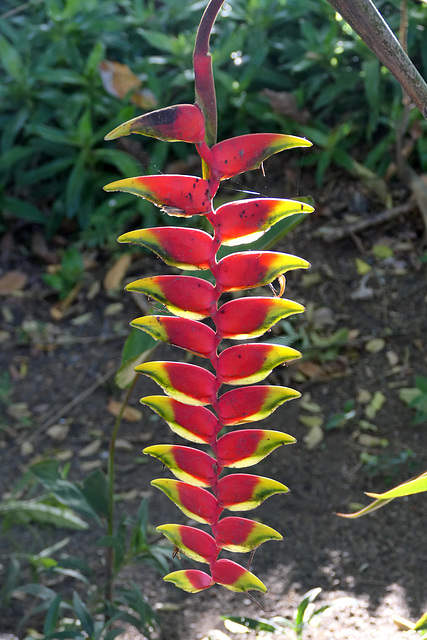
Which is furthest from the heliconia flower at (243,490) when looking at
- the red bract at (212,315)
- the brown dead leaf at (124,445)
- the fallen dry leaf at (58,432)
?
the fallen dry leaf at (58,432)

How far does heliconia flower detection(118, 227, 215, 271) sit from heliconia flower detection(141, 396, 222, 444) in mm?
105

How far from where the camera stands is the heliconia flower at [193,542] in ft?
1.74

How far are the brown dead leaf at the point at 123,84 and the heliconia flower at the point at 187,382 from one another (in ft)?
7.20

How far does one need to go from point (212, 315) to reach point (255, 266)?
1.8 inches

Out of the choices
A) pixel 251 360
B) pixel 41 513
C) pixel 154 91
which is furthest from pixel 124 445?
pixel 251 360

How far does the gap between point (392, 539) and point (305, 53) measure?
67.4 inches

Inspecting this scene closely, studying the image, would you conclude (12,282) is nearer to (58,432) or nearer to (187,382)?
(58,432)

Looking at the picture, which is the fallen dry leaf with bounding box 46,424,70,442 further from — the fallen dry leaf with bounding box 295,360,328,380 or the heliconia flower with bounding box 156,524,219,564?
the heliconia flower with bounding box 156,524,219,564

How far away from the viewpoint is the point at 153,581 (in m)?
1.50

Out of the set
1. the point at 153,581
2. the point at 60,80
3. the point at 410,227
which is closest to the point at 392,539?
the point at 153,581

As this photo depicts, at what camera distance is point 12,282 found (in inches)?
99.4

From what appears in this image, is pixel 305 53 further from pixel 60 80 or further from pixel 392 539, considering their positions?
pixel 392 539

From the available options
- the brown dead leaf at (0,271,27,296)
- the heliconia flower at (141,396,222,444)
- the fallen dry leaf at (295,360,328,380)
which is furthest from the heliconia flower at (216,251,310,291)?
the brown dead leaf at (0,271,27,296)

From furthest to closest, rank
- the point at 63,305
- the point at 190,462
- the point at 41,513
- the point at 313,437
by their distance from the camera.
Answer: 1. the point at 63,305
2. the point at 313,437
3. the point at 41,513
4. the point at 190,462
